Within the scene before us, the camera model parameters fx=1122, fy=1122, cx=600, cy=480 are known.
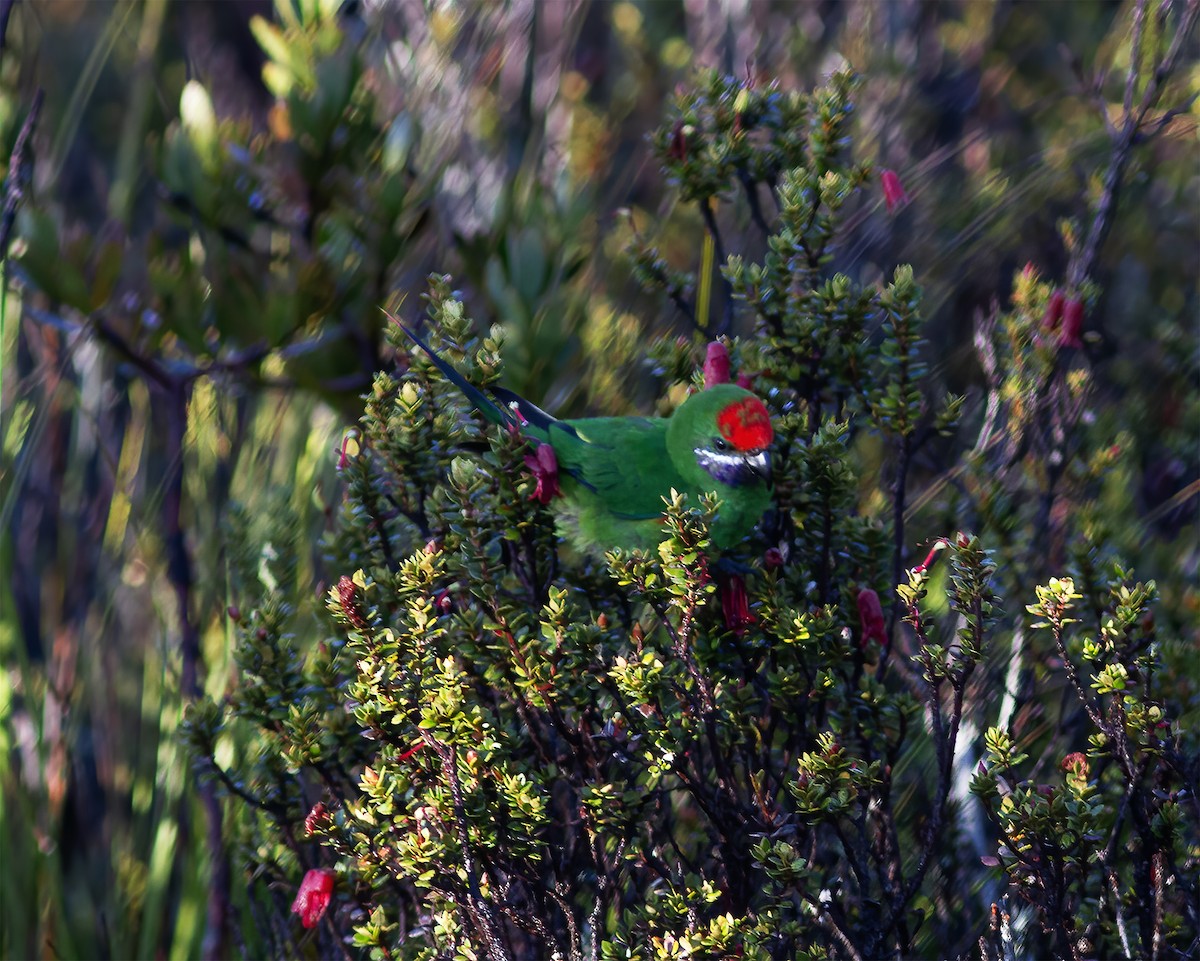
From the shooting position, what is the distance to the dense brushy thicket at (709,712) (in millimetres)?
1651

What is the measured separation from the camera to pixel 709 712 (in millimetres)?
1653

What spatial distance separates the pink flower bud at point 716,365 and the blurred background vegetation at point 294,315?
0.48 m

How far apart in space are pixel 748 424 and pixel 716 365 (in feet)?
0.67

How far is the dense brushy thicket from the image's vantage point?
5.42ft

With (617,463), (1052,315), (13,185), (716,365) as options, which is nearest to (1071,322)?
(1052,315)

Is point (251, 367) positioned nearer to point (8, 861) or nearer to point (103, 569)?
point (103, 569)

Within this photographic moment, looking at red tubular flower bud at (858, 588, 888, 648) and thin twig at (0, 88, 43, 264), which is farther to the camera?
thin twig at (0, 88, 43, 264)

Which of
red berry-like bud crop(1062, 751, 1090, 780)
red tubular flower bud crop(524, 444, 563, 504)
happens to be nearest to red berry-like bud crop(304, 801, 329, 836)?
red tubular flower bud crop(524, 444, 563, 504)

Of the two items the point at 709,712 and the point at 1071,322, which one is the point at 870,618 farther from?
the point at 1071,322

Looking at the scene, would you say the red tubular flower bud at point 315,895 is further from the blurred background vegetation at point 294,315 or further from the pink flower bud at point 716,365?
the pink flower bud at point 716,365

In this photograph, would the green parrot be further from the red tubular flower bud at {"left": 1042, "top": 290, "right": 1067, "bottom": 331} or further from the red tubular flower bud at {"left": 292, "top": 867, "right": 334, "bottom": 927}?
the red tubular flower bud at {"left": 1042, "top": 290, "right": 1067, "bottom": 331}

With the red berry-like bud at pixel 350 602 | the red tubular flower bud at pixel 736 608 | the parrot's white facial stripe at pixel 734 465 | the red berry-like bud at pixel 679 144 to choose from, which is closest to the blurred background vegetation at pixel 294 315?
the red berry-like bud at pixel 679 144

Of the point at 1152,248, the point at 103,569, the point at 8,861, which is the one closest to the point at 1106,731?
the point at 8,861

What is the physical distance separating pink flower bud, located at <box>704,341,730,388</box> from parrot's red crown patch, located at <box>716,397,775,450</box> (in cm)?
15
